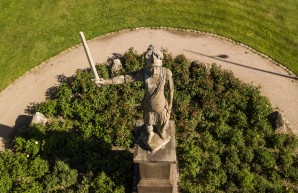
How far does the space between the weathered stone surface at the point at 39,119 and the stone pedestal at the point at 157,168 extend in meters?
5.44

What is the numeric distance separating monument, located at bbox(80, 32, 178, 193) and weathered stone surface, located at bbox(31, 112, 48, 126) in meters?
5.52

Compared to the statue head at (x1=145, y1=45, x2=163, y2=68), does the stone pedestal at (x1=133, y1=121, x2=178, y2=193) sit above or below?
below

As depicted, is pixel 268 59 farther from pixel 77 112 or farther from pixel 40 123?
pixel 40 123

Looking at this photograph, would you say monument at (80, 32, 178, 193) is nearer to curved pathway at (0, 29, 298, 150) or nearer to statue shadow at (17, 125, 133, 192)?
Result: statue shadow at (17, 125, 133, 192)

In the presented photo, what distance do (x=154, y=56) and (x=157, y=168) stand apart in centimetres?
467

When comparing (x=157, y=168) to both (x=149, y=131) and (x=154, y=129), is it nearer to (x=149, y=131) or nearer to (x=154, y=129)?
(x=154, y=129)

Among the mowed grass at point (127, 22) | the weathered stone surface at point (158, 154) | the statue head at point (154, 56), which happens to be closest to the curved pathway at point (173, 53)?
the mowed grass at point (127, 22)

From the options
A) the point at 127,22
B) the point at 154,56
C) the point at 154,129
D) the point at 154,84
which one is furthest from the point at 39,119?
the point at 154,56

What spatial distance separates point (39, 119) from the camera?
54.2 feet

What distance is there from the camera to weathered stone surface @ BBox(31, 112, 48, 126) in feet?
53.9

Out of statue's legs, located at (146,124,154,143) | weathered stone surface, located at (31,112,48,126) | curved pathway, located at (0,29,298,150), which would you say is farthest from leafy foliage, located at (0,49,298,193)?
statue's legs, located at (146,124,154,143)

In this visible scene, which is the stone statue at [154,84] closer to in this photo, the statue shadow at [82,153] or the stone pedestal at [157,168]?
the stone pedestal at [157,168]

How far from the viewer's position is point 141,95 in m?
17.3

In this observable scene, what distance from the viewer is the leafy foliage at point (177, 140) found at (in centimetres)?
1469
